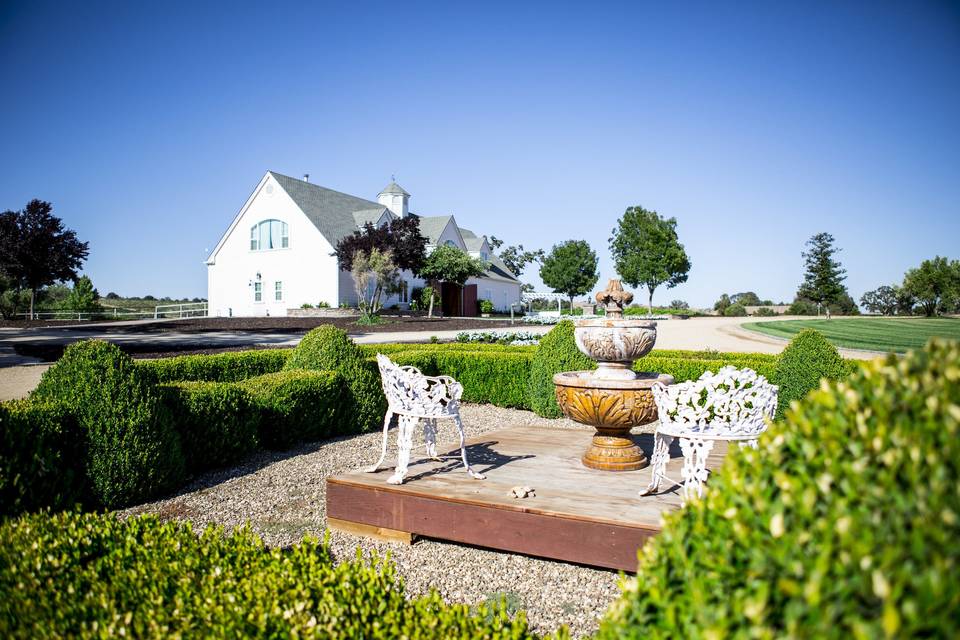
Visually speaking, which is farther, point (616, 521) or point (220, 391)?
Answer: point (220, 391)

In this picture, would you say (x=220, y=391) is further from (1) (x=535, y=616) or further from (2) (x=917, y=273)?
(2) (x=917, y=273)

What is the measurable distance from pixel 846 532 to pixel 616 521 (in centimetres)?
296

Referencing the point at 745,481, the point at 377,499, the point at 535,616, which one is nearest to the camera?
the point at 745,481

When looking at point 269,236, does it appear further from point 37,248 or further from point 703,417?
point 703,417

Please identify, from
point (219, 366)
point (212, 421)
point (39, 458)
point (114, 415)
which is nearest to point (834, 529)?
point (39, 458)

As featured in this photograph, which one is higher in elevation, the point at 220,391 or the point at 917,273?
the point at 917,273

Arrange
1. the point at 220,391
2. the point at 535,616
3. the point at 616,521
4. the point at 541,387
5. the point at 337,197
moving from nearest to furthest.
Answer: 1. the point at 535,616
2. the point at 616,521
3. the point at 220,391
4. the point at 541,387
5. the point at 337,197

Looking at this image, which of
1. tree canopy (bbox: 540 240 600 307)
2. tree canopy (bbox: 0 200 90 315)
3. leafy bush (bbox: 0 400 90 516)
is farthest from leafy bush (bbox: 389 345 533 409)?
tree canopy (bbox: 540 240 600 307)

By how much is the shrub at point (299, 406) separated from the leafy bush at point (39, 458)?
2160 mm

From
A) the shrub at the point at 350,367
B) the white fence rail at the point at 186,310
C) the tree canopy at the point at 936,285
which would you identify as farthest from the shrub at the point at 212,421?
the white fence rail at the point at 186,310

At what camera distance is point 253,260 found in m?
38.9

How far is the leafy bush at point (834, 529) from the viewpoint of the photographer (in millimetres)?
1015

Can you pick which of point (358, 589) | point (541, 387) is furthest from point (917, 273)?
point (358, 589)

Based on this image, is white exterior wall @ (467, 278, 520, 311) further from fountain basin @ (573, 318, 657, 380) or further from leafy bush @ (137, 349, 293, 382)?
fountain basin @ (573, 318, 657, 380)
